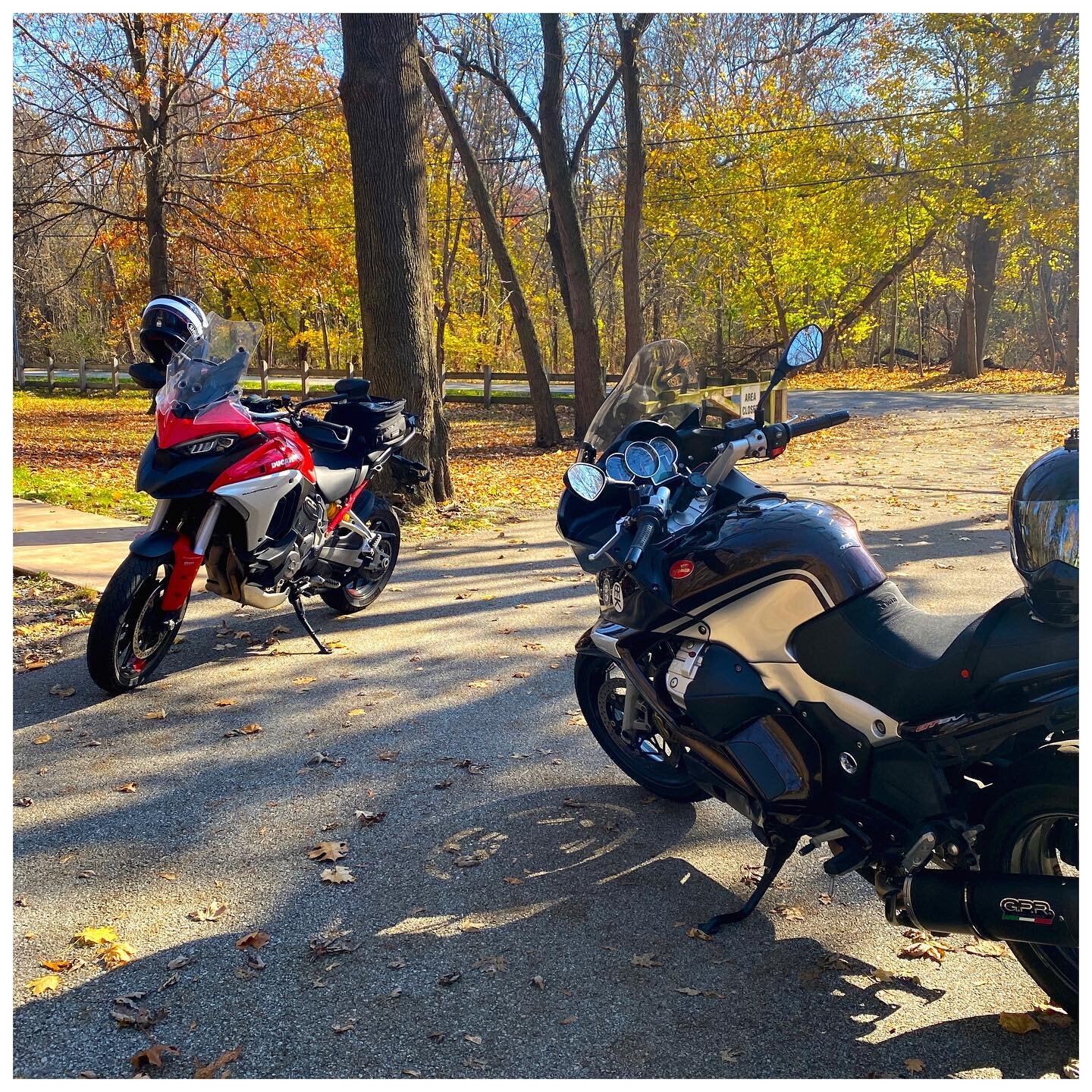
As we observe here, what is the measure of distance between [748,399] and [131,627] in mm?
3082

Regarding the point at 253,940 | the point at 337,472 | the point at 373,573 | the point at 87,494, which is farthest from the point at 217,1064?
the point at 87,494

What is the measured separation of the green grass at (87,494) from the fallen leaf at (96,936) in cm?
695

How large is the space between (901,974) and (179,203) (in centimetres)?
2104

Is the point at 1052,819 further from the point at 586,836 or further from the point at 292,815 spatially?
the point at 292,815

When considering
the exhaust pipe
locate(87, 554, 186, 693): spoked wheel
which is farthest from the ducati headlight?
the exhaust pipe

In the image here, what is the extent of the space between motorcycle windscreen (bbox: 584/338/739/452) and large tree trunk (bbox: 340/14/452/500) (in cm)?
601

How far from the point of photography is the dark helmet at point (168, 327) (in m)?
5.21

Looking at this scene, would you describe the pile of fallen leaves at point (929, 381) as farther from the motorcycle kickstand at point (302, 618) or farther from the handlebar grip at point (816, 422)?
the handlebar grip at point (816, 422)

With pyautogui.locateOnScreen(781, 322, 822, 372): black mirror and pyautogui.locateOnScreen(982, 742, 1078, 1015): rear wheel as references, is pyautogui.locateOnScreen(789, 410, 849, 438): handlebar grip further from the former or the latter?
pyautogui.locateOnScreen(982, 742, 1078, 1015): rear wheel

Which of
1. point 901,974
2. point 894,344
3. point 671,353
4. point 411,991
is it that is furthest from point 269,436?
point 894,344

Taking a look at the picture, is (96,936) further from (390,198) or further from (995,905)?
(390,198)

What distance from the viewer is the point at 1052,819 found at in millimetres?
2486

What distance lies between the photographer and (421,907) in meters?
3.26

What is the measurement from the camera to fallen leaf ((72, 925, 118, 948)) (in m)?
3.05
